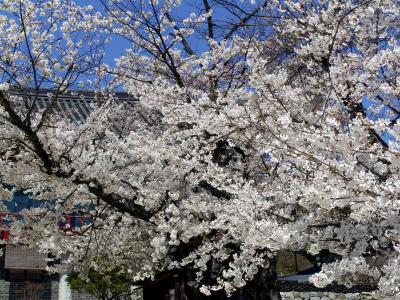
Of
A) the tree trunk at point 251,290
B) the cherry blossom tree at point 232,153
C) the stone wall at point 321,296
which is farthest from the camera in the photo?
the stone wall at point 321,296

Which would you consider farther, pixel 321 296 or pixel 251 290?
pixel 321 296

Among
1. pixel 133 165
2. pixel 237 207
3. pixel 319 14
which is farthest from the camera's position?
pixel 133 165

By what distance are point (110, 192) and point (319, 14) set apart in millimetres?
3106

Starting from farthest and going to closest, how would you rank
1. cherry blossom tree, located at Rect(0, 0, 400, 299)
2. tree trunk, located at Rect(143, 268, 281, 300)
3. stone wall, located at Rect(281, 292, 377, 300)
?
stone wall, located at Rect(281, 292, 377, 300), tree trunk, located at Rect(143, 268, 281, 300), cherry blossom tree, located at Rect(0, 0, 400, 299)

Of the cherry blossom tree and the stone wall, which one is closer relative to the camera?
the cherry blossom tree

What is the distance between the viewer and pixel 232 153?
8.37 meters

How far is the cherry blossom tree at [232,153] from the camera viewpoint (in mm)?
4305

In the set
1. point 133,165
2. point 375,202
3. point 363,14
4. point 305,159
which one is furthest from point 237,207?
point 133,165

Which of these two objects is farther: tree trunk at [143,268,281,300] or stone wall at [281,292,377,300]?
stone wall at [281,292,377,300]

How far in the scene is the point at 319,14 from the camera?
6.10m

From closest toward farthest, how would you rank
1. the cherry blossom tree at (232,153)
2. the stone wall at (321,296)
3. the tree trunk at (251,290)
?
the cherry blossom tree at (232,153) < the tree trunk at (251,290) < the stone wall at (321,296)

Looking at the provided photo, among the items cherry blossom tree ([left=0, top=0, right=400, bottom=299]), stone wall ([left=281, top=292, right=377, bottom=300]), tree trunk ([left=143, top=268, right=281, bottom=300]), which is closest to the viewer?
cherry blossom tree ([left=0, top=0, right=400, bottom=299])

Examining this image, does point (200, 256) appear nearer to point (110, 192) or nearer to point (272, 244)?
point (110, 192)

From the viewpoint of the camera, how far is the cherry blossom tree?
4.30 m
